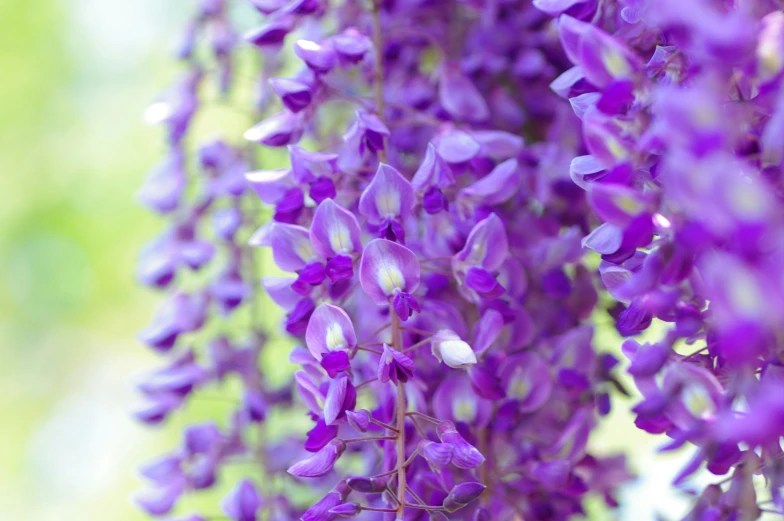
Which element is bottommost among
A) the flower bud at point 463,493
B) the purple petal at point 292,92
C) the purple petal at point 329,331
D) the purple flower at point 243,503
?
the purple flower at point 243,503

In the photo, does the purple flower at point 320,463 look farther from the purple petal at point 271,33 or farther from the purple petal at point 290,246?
the purple petal at point 271,33

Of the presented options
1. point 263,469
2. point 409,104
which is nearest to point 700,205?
point 409,104

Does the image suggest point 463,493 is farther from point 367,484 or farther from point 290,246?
point 290,246

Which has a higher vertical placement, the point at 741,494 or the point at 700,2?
the point at 700,2

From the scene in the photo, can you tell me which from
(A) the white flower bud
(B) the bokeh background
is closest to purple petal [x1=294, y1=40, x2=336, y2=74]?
(A) the white flower bud

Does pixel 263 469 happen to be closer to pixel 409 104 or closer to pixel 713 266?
pixel 409 104

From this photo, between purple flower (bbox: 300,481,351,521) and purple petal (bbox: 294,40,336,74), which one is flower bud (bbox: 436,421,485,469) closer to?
purple flower (bbox: 300,481,351,521)

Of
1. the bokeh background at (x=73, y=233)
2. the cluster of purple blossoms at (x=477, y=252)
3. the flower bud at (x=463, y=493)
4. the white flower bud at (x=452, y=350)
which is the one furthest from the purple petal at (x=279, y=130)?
the bokeh background at (x=73, y=233)
